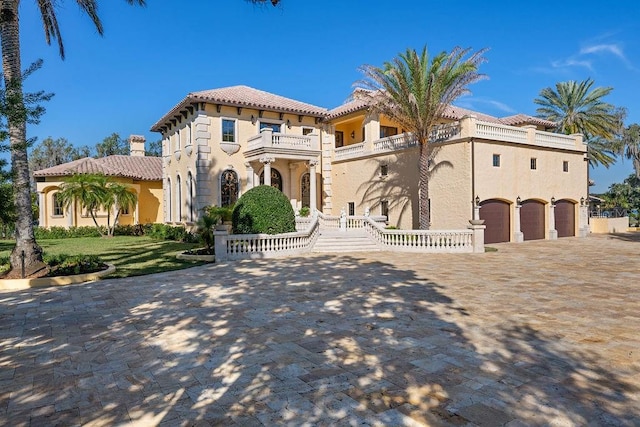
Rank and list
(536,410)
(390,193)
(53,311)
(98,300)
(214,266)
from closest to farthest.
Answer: (536,410)
(53,311)
(98,300)
(214,266)
(390,193)

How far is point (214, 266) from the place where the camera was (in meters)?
14.5

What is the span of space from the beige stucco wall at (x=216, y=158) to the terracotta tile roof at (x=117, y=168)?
18.6 ft

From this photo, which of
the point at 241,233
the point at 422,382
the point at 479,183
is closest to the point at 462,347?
the point at 422,382

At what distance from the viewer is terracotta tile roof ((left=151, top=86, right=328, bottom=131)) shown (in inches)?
950

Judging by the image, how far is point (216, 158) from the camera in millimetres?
25125

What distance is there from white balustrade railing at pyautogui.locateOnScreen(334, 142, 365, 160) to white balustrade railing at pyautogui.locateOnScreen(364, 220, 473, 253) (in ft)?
30.8

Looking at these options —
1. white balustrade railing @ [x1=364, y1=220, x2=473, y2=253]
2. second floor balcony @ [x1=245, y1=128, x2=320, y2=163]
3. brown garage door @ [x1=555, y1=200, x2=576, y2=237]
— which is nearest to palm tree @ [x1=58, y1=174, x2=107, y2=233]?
second floor balcony @ [x1=245, y1=128, x2=320, y2=163]

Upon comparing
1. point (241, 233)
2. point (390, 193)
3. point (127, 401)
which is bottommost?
point (127, 401)

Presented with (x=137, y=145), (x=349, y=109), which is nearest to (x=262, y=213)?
(x=349, y=109)

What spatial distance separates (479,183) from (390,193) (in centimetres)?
583

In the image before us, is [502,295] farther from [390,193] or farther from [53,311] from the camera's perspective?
[390,193]

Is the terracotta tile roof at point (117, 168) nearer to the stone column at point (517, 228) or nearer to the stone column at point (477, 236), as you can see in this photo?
the stone column at point (477, 236)

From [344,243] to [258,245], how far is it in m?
5.01

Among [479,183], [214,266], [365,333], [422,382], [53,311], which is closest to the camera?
[422,382]
